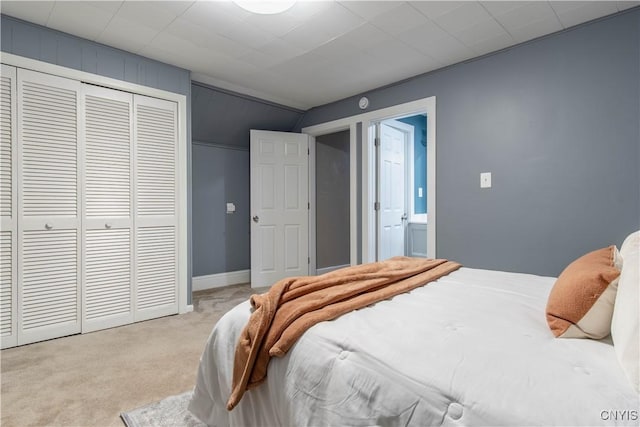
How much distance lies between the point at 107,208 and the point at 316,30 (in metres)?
2.22

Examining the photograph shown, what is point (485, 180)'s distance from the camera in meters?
2.95

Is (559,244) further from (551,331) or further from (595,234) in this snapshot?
(551,331)

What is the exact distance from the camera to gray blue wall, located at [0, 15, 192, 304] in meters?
2.43

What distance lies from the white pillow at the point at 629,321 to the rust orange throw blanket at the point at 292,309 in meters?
0.76

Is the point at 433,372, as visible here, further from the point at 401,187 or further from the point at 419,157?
the point at 419,157

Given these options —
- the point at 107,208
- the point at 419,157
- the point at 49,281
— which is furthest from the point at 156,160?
the point at 419,157

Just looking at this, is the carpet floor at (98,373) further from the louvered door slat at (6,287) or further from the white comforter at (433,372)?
the white comforter at (433,372)

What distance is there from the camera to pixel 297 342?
3.83 feet

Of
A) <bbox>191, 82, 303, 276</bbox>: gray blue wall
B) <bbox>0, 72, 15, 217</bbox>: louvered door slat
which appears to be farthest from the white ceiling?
<bbox>191, 82, 303, 276</bbox>: gray blue wall

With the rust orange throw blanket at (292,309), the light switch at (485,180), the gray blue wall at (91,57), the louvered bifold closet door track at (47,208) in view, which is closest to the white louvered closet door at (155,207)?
the gray blue wall at (91,57)

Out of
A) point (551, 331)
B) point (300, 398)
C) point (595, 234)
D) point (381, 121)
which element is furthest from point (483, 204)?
point (300, 398)

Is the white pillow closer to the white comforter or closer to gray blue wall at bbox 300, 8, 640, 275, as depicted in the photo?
the white comforter

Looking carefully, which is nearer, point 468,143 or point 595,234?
point 595,234

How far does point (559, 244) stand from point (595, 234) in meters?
0.23
